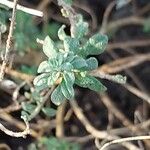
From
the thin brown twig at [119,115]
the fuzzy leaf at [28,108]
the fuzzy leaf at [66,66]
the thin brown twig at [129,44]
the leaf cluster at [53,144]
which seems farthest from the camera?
the thin brown twig at [129,44]

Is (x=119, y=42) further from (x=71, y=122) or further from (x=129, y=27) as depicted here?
(x=71, y=122)

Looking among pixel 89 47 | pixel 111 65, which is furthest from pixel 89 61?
pixel 111 65

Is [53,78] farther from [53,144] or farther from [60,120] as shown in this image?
[60,120]

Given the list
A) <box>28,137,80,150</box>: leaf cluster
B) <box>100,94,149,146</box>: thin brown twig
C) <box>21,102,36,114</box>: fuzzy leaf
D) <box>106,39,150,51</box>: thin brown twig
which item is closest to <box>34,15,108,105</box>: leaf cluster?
<box>21,102,36,114</box>: fuzzy leaf

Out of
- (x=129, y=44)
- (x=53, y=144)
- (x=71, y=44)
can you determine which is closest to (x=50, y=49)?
(x=71, y=44)

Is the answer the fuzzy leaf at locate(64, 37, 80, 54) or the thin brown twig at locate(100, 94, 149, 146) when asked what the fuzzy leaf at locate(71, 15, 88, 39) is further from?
the thin brown twig at locate(100, 94, 149, 146)

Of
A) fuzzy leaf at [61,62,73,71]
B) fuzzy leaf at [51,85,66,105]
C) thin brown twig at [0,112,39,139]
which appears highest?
thin brown twig at [0,112,39,139]

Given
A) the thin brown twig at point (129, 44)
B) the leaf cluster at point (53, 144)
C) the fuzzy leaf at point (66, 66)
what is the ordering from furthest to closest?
1. the thin brown twig at point (129, 44)
2. the leaf cluster at point (53, 144)
3. the fuzzy leaf at point (66, 66)

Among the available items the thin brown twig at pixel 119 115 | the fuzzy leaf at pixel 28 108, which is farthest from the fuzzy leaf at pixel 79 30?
the thin brown twig at pixel 119 115

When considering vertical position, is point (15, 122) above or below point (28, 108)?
above

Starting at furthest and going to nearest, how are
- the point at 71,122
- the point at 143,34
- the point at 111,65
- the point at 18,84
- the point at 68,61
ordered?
A: 1. the point at 143,34
2. the point at 71,122
3. the point at 111,65
4. the point at 18,84
5. the point at 68,61

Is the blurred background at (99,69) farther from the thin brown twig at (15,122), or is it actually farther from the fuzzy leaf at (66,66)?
the fuzzy leaf at (66,66)
